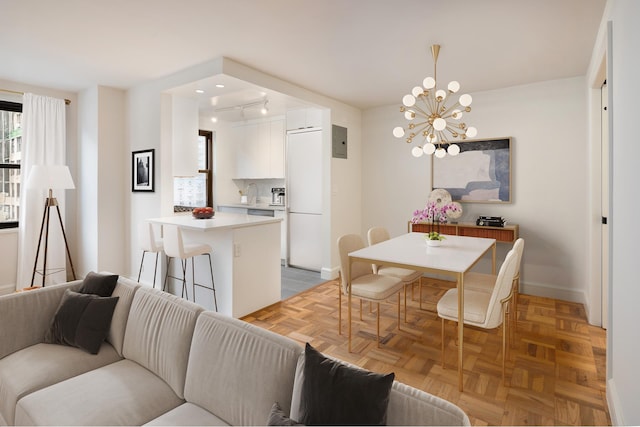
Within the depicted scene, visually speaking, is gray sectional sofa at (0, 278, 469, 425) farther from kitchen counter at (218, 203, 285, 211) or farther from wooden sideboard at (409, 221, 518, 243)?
kitchen counter at (218, 203, 285, 211)

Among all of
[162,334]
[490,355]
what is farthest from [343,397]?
[490,355]

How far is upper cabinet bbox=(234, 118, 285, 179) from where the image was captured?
5656mm

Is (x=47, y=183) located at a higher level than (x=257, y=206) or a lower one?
higher

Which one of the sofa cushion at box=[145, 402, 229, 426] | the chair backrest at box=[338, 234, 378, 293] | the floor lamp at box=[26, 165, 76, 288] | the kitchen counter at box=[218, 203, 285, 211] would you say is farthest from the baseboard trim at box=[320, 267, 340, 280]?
the sofa cushion at box=[145, 402, 229, 426]

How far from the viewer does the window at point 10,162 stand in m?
4.03

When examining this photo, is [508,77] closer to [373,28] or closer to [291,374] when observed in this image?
[373,28]

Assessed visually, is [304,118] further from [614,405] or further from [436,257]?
[614,405]

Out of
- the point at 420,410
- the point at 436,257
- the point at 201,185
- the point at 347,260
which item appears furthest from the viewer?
the point at 201,185

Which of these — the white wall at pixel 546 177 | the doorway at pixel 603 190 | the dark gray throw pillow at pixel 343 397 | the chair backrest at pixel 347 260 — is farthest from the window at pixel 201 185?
the dark gray throw pillow at pixel 343 397

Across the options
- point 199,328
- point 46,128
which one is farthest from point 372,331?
point 46,128

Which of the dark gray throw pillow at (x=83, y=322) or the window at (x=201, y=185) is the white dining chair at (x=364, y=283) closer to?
the dark gray throw pillow at (x=83, y=322)

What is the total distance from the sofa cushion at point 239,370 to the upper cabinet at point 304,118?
3865mm

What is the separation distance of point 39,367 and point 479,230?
13.1 feet

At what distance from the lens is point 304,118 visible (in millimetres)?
5160
